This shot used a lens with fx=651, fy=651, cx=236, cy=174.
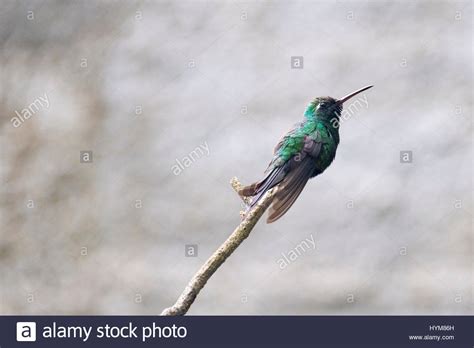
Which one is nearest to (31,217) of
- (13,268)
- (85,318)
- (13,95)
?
(13,268)

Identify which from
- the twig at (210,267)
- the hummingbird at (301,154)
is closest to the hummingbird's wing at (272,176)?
the hummingbird at (301,154)

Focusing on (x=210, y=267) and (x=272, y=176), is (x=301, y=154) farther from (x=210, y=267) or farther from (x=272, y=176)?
(x=210, y=267)

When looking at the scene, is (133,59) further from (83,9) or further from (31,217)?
(31,217)

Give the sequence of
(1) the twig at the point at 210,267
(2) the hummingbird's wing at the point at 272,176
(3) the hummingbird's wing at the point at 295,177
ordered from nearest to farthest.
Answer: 1. (1) the twig at the point at 210,267
2. (2) the hummingbird's wing at the point at 272,176
3. (3) the hummingbird's wing at the point at 295,177

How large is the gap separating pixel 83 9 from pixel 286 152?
374 cm

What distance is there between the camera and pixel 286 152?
2.96 meters

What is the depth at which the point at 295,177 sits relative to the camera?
2850mm

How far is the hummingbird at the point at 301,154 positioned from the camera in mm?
2656

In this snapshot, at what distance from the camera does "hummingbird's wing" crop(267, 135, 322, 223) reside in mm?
2616

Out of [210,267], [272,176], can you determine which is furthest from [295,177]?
[210,267]

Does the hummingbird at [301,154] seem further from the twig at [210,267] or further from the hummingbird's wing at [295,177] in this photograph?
the twig at [210,267]

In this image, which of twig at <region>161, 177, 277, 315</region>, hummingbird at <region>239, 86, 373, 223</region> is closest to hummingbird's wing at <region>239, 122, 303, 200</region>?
hummingbird at <region>239, 86, 373, 223</region>

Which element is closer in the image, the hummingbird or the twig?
the twig

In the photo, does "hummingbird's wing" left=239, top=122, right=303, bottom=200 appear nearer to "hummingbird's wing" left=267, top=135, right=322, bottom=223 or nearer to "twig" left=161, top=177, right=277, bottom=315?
"hummingbird's wing" left=267, top=135, right=322, bottom=223
